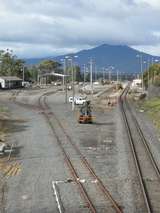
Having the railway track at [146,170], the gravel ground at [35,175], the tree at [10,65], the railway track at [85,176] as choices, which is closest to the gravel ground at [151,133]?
the railway track at [146,170]

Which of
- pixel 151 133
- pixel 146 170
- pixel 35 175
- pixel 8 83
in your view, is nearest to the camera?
pixel 35 175

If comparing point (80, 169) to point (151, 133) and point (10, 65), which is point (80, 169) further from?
point (10, 65)

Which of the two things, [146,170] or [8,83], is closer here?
[146,170]

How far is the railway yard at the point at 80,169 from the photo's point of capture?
18984 mm

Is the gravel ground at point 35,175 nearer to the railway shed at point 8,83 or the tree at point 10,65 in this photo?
the railway shed at point 8,83

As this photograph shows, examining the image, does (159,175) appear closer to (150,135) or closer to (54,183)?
(54,183)

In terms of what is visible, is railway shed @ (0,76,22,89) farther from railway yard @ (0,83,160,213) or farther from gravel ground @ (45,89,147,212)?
railway yard @ (0,83,160,213)

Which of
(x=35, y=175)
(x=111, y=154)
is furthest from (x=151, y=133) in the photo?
(x=35, y=175)

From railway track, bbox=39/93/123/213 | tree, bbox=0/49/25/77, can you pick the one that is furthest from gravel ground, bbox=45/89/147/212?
tree, bbox=0/49/25/77

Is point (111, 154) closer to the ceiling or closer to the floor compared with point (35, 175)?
closer to the floor

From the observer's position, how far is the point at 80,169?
85.4 feet

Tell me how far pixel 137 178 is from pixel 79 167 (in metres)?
3.90

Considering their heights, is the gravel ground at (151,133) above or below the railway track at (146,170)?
below

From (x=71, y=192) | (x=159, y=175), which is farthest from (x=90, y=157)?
(x=71, y=192)
